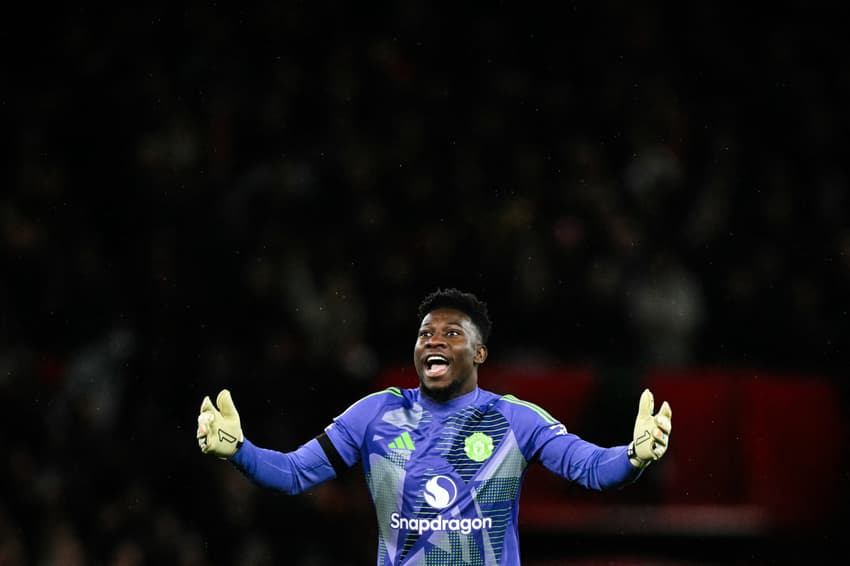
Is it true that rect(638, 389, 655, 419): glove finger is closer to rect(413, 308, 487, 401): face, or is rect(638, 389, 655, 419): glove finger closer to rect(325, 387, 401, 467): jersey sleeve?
rect(413, 308, 487, 401): face

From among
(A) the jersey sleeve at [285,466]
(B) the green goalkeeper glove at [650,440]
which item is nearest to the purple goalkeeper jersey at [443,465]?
(A) the jersey sleeve at [285,466]

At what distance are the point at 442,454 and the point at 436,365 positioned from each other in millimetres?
392

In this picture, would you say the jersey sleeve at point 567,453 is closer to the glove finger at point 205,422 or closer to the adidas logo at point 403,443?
the adidas logo at point 403,443

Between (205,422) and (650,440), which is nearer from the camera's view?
(650,440)

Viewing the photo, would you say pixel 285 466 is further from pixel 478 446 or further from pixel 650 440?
pixel 650 440

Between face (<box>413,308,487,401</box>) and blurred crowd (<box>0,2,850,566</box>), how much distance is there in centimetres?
387

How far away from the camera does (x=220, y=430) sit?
5484mm

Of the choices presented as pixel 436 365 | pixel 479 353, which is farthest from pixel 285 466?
pixel 479 353

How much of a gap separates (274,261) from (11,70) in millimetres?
4211

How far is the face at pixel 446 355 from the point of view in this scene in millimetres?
5879

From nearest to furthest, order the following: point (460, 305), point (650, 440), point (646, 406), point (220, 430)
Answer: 1. point (650, 440)
2. point (646, 406)
3. point (220, 430)
4. point (460, 305)

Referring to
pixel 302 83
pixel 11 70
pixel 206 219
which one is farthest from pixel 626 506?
pixel 11 70

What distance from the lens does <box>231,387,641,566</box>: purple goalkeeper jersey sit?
5.62 meters

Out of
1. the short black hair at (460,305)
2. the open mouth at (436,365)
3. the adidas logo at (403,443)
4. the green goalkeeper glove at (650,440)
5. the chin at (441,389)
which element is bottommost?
the green goalkeeper glove at (650,440)
